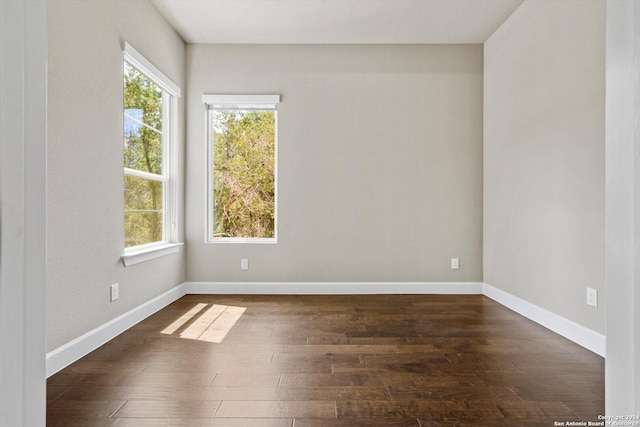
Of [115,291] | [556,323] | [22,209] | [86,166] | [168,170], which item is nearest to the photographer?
[22,209]

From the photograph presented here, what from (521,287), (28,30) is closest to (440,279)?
(521,287)

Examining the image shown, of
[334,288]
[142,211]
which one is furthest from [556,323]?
[142,211]

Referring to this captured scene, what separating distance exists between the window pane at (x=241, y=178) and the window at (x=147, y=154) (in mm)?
530

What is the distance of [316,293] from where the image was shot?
414 cm

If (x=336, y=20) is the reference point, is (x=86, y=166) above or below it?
below

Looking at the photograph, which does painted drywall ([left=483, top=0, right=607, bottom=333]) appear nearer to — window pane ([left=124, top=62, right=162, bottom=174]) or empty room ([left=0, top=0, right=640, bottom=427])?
empty room ([left=0, top=0, right=640, bottom=427])

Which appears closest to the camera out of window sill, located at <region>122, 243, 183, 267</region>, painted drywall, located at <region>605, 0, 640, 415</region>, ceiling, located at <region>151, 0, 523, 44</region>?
painted drywall, located at <region>605, 0, 640, 415</region>

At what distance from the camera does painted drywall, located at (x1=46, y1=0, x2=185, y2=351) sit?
2137mm

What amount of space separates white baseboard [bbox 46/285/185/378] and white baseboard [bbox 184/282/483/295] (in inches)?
24.1

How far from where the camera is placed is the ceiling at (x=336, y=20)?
3381mm

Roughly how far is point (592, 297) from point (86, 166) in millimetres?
3450

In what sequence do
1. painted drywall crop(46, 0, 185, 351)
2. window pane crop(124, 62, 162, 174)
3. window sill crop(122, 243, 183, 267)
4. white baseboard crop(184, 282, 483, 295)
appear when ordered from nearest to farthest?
1. painted drywall crop(46, 0, 185, 351)
2. window sill crop(122, 243, 183, 267)
3. window pane crop(124, 62, 162, 174)
4. white baseboard crop(184, 282, 483, 295)

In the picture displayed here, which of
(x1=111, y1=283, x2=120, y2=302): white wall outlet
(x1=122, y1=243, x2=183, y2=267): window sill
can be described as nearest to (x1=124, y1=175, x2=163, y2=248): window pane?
(x1=122, y1=243, x2=183, y2=267): window sill

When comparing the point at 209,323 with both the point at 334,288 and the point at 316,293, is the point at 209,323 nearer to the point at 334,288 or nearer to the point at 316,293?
the point at 316,293
